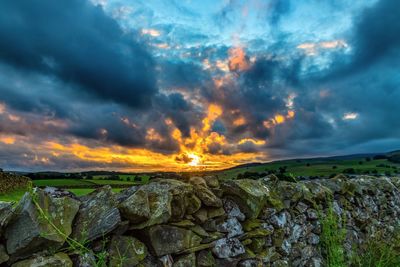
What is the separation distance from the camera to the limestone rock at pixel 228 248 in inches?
169

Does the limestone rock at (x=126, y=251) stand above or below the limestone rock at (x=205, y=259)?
above

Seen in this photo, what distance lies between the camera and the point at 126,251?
3.51 metres

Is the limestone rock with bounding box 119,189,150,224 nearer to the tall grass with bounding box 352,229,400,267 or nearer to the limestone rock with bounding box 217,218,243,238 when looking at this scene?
the limestone rock with bounding box 217,218,243,238

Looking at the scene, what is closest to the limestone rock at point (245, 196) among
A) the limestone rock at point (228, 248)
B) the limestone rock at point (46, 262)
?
the limestone rock at point (228, 248)

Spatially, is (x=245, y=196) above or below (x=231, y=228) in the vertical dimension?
above

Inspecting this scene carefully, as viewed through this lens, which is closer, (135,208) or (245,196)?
(135,208)

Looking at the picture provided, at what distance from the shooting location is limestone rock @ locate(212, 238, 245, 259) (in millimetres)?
4285

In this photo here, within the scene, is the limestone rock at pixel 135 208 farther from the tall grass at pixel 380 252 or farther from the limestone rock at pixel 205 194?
the tall grass at pixel 380 252

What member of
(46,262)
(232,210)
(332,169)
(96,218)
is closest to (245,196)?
(232,210)

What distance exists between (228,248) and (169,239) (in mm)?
988

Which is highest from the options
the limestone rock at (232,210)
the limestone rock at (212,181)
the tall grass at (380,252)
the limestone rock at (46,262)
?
the limestone rock at (212,181)

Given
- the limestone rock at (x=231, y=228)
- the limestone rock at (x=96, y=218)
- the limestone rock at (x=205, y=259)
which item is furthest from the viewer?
the limestone rock at (x=231, y=228)

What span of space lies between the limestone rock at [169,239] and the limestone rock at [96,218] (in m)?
0.48

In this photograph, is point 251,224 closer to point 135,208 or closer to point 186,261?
point 186,261
